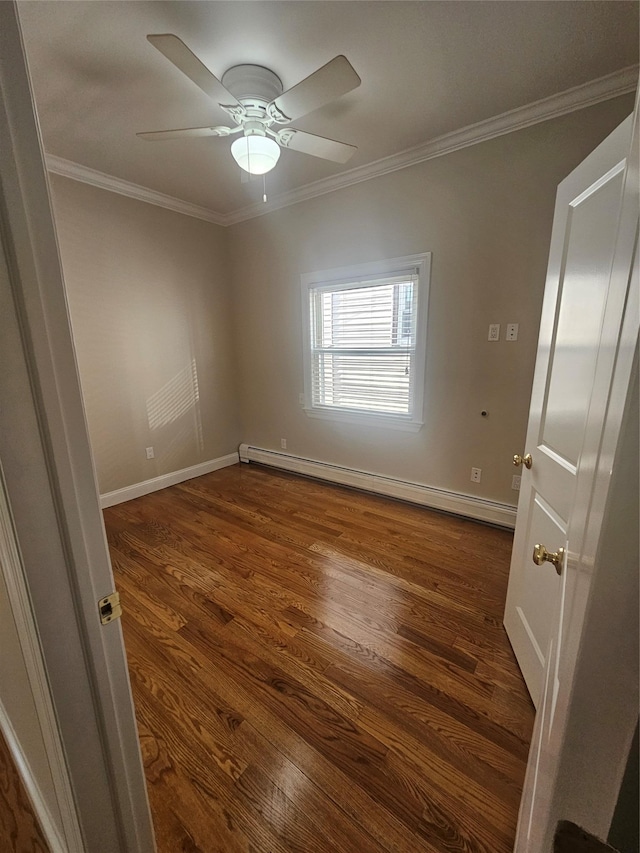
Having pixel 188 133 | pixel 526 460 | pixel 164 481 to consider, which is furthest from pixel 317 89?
pixel 164 481

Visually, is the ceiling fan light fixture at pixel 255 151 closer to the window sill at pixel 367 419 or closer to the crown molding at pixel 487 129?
the crown molding at pixel 487 129

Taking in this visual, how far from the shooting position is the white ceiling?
1.39 metres

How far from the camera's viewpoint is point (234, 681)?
4.54ft

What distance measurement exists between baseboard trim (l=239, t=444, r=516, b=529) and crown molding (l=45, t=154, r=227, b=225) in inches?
97.1

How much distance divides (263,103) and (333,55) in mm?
393

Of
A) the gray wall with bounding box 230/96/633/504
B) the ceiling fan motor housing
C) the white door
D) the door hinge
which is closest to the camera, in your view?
the door hinge

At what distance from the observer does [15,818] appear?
1.02m

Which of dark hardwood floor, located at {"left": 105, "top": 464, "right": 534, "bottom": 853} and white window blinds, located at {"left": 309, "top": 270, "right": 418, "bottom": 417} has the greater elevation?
white window blinds, located at {"left": 309, "top": 270, "right": 418, "bottom": 417}

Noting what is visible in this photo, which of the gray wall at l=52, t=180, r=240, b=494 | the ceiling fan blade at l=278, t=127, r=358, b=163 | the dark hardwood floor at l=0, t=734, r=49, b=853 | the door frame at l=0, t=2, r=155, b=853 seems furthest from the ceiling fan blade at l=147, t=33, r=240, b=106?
the dark hardwood floor at l=0, t=734, r=49, b=853

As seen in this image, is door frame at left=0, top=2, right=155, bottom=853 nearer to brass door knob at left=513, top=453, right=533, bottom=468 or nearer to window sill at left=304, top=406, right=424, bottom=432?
brass door knob at left=513, top=453, right=533, bottom=468

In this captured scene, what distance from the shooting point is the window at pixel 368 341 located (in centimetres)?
267

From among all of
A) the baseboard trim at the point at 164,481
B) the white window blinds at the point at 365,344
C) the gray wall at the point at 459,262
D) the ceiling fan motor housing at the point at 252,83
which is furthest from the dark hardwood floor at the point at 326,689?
the ceiling fan motor housing at the point at 252,83

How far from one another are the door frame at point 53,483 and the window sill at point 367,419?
2510 mm

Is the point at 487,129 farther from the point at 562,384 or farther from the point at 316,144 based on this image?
the point at 562,384
